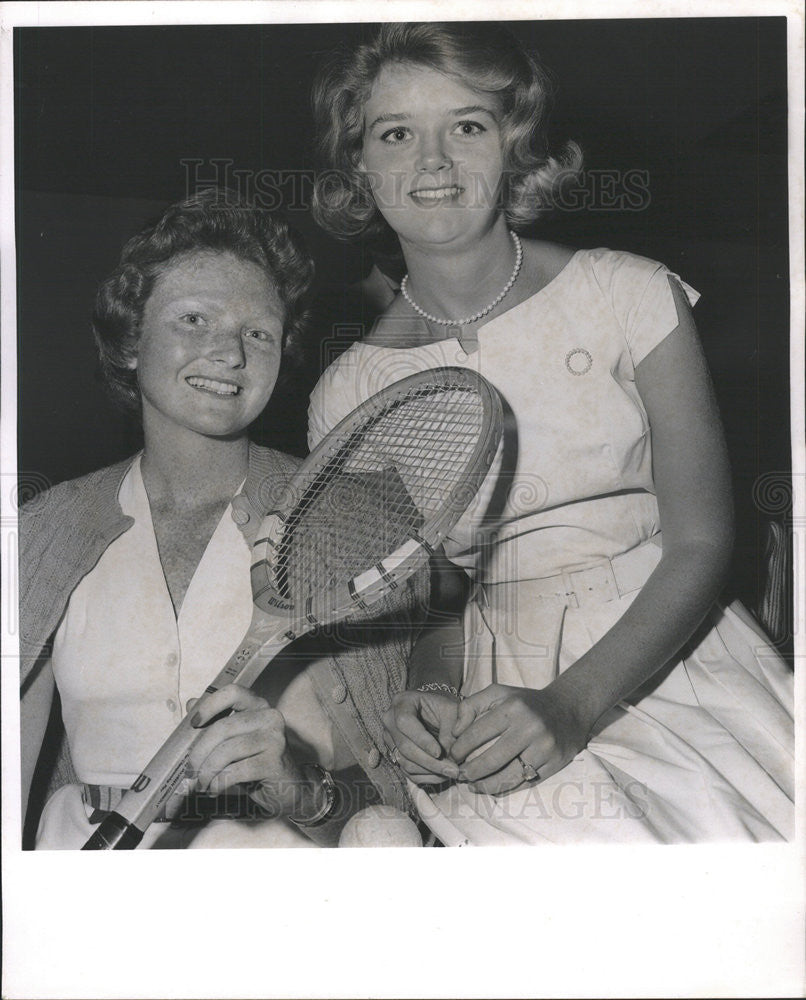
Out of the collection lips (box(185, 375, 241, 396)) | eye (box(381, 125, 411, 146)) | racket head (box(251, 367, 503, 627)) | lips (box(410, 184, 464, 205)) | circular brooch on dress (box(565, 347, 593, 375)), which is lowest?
racket head (box(251, 367, 503, 627))

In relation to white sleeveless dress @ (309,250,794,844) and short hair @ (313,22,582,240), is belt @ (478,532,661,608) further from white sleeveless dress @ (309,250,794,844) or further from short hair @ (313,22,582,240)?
short hair @ (313,22,582,240)

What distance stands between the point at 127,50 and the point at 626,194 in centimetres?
70

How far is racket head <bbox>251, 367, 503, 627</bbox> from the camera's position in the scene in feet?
4.34

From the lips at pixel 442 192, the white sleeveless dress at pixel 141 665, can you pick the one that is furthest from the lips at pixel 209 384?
the lips at pixel 442 192

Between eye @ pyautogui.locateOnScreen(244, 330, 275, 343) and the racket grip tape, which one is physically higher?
eye @ pyautogui.locateOnScreen(244, 330, 275, 343)

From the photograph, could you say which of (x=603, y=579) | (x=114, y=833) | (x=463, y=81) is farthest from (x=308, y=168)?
(x=114, y=833)

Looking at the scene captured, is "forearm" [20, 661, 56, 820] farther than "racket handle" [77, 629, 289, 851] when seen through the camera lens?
Yes

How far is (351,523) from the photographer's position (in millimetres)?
1354

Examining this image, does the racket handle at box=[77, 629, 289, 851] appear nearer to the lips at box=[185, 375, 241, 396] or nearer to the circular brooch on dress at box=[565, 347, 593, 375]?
the lips at box=[185, 375, 241, 396]

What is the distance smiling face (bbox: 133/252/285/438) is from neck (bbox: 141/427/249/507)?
17 millimetres

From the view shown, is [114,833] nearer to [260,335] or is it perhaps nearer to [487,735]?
[487,735]

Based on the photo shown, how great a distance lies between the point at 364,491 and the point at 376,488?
2 centimetres

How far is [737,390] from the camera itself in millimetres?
1402

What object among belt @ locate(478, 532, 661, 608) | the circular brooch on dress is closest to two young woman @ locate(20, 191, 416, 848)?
belt @ locate(478, 532, 661, 608)
